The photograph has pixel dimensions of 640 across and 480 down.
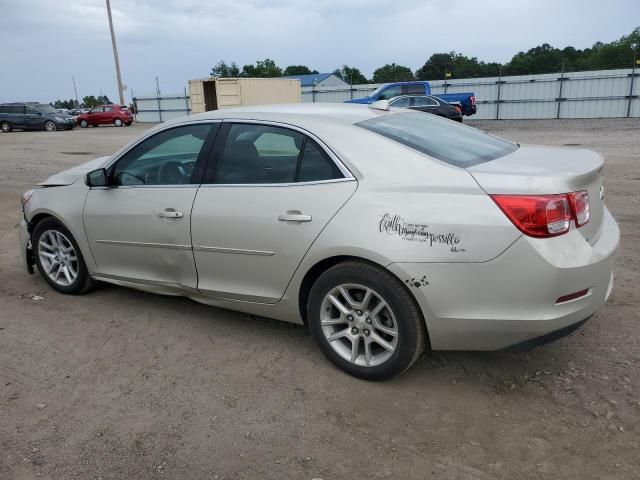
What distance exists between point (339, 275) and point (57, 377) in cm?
191

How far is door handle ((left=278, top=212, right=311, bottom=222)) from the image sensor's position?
3.30 m

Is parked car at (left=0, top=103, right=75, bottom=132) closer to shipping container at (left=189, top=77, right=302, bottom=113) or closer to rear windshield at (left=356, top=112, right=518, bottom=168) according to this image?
shipping container at (left=189, top=77, right=302, bottom=113)

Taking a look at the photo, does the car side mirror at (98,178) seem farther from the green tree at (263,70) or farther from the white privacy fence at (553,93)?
the green tree at (263,70)

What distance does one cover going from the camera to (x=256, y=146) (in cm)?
374

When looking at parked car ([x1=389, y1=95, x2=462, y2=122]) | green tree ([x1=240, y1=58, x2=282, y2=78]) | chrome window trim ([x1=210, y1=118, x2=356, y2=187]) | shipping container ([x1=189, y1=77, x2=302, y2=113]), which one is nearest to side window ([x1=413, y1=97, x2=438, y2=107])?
parked car ([x1=389, y1=95, x2=462, y2=122])

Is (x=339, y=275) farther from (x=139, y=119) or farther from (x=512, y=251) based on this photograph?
(x=139, y=119)

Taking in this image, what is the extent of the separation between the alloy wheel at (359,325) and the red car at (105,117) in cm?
3444

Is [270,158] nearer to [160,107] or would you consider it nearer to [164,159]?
[164,159]

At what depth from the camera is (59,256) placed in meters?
4.82

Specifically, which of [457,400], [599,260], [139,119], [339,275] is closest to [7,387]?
[339,275]

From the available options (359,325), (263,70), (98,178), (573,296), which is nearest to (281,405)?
(359,325)

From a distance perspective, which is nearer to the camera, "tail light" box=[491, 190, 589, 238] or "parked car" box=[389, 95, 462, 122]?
"tail light" box=[491, 190, 589, 238]

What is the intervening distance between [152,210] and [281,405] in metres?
1.72

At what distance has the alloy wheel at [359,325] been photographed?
3.18m
